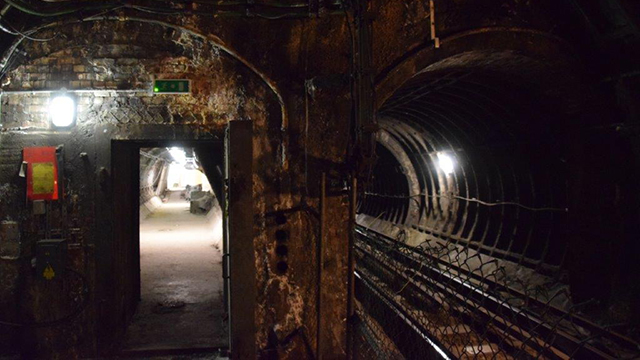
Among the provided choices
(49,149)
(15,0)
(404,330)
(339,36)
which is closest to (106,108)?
(49,149)

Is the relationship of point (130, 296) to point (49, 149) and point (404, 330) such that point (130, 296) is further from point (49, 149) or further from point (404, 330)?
point (404, 330)

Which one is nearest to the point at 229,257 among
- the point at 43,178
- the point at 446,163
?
the point at 43,178

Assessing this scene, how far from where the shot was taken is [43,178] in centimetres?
487

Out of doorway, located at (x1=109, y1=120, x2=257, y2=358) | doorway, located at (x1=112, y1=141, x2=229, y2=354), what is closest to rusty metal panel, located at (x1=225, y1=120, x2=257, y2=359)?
doorway, located at (x1=109, y1=120, x2=257, y2=358)

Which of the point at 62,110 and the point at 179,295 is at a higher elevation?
the point at 62,110

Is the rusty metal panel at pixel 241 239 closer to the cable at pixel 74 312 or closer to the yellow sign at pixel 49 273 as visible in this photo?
the cable at pixel 74 312

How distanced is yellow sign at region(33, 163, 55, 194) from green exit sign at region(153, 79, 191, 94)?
1.70m

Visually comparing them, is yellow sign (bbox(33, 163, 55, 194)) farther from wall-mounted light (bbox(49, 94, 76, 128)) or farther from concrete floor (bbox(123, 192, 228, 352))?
concrete floor (bbox(123, 192, 228, 352))

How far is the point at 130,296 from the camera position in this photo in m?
6.19

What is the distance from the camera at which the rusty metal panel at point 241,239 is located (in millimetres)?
4816

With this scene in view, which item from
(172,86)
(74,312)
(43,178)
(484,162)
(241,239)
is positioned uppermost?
(172,86)

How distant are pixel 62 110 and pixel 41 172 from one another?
849mm

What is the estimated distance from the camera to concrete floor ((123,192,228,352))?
564 cm

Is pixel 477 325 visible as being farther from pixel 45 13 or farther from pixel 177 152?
pixel 177 152
